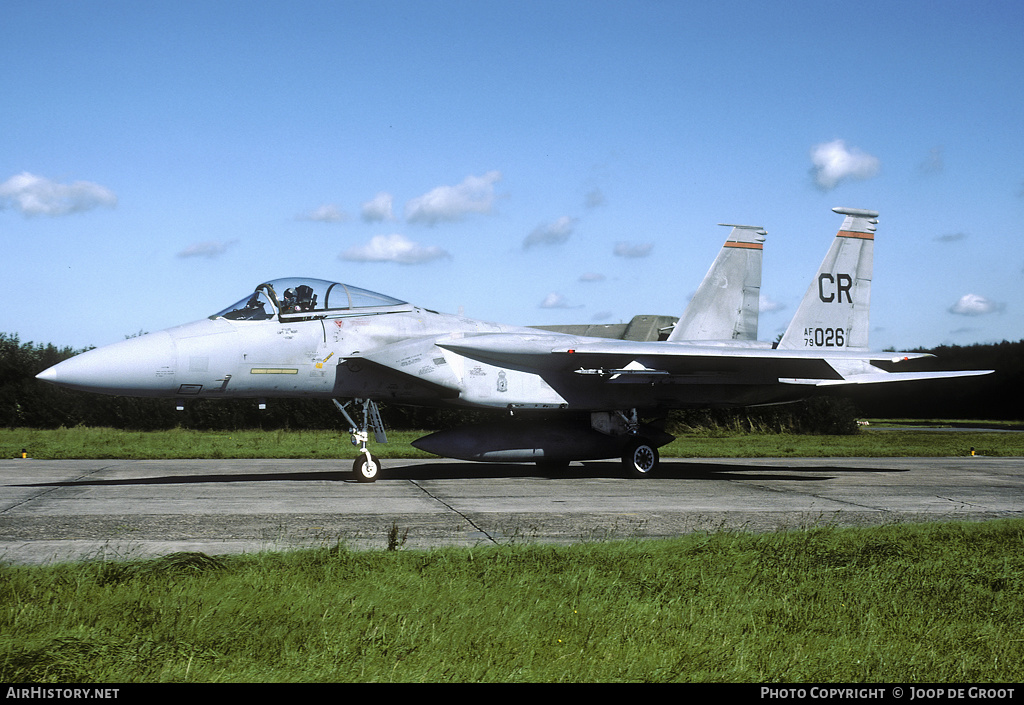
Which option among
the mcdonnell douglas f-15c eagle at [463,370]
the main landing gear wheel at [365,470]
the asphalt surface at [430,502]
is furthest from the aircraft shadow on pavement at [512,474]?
the mcdonnell douglas f-15c eagle at [463,370]

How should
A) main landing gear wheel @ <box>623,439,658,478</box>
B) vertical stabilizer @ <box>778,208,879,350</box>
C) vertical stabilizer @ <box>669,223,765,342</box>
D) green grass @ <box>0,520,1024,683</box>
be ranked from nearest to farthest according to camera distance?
green grass @ <box>0,520,1024,683</box>, main landing gear wheel @ <box>623,439,658,478</box>, vertical stabilizer @ <box>778,208,879,350</box>, vertical stabilizer @ <box>669,223,765,342</box>

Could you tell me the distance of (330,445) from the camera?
22.3 meters

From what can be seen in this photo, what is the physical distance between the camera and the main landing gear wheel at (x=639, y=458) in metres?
14.8

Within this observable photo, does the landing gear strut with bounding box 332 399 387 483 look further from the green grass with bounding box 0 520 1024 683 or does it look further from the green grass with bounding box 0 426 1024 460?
the green grass with bounding box 0 520 1024 683

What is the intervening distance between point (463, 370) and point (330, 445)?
970cm

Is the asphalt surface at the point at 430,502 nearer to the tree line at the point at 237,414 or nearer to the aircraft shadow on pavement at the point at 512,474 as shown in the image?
the aircraft shadow on pavement at the point at 512,474

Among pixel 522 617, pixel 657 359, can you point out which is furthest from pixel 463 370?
pixel 522 617

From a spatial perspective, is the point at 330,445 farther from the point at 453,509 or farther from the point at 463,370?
the point at 453,509

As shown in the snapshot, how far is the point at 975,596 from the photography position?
17.5 ft

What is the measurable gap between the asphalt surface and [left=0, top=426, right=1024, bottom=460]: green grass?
245 centimetres

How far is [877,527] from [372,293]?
27.7 feet

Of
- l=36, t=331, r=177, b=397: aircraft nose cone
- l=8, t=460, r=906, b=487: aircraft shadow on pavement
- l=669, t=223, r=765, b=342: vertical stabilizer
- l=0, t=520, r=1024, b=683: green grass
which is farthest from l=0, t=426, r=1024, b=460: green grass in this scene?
l=0, t=520, r=1024, b=683: green grass

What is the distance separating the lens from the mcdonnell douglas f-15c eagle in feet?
39.5

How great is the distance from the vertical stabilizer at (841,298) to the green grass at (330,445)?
416cm
